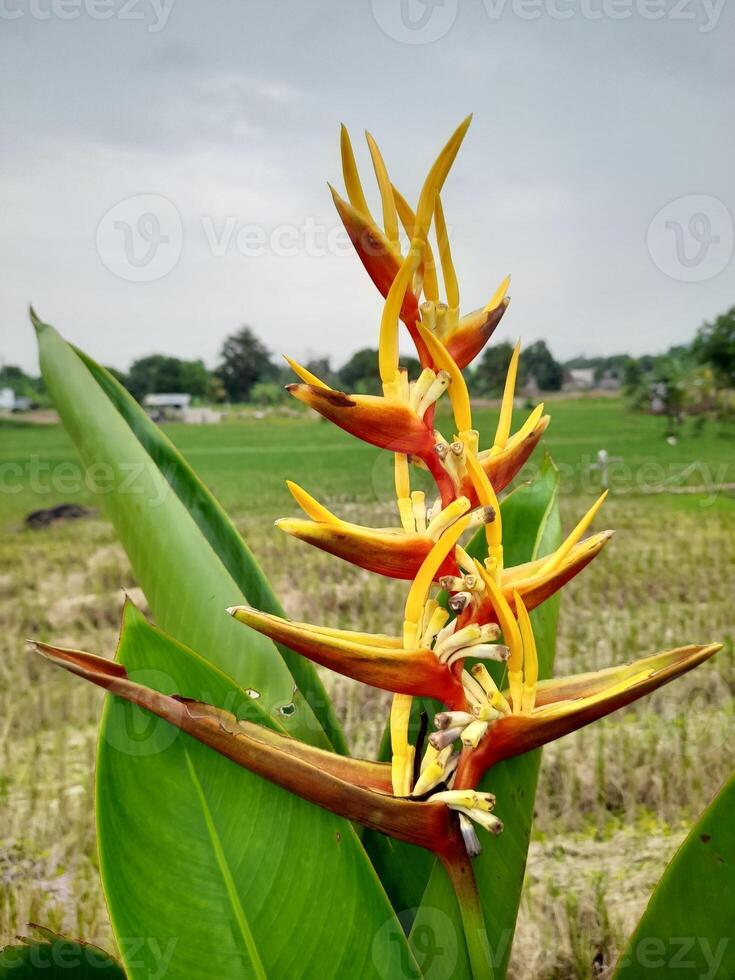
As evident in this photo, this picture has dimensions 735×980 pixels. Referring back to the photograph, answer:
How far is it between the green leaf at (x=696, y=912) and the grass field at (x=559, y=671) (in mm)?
345

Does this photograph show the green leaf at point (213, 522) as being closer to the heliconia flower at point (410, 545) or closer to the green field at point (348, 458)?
the heliconia flower at point (410, 545)

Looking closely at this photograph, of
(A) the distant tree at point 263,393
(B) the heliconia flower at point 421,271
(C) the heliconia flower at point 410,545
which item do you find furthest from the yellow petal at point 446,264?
(A) the distant tree at point 263,393

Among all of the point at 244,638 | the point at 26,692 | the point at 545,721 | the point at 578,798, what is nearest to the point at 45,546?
the point at 26,692

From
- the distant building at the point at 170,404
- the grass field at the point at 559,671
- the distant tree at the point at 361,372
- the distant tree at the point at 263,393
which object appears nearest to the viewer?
the grass field at the point at 559,671

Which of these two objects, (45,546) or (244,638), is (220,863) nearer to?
(244,638)

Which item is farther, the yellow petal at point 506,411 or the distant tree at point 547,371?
the distant tree at point 547,371

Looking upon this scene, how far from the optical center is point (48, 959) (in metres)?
0.50

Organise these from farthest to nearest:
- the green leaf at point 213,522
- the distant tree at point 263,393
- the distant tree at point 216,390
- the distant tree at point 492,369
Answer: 1. the distant tree at point 216,390
2. the distant tree at point 263,393
3. the distant tree at point 492,369
4. the green leaf at point 213,522

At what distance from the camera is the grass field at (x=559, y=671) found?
3.30ft

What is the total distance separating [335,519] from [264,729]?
10 centimetres

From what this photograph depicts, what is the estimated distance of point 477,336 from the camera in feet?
1.37

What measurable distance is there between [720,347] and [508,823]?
4.63 meters

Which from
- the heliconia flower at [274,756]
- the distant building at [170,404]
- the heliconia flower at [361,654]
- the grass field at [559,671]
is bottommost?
the grass field at [559,671]

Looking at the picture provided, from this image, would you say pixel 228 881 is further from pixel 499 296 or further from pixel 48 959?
pixel 499 296
